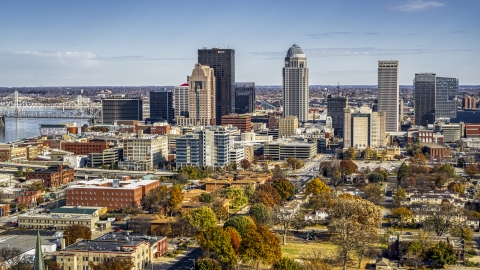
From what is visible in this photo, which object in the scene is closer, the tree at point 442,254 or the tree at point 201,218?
the tree at point 442,254

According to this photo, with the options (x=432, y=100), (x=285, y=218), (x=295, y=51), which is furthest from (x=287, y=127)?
(x=285, y=218)

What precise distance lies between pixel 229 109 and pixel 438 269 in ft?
177

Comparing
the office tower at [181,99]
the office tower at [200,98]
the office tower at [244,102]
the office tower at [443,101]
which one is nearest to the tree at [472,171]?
the office tower at [200,98]

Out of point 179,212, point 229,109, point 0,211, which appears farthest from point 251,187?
point 229,109

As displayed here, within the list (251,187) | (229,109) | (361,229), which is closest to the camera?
(361,229)

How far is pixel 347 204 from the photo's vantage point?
24422 mm

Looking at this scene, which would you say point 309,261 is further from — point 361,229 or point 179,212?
point 179,212

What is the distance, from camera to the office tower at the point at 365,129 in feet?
166

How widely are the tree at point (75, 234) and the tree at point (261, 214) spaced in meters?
5.78

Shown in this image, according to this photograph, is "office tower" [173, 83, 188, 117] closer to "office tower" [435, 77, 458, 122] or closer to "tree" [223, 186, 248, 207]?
"office tower" [435, 77, 458, 122]

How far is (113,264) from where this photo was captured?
18.6 metres

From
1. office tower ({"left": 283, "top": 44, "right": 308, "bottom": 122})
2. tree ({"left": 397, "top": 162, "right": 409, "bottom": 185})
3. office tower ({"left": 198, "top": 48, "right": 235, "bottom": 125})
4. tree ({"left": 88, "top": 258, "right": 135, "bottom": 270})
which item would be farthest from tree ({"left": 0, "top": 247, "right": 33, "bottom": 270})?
office tower ({"left": 198, "top": 48, "right": 235, "bottom": 125})

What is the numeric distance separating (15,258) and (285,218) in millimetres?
9222

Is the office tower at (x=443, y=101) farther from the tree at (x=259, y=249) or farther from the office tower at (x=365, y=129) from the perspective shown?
the tree at (x=259, y=249)
